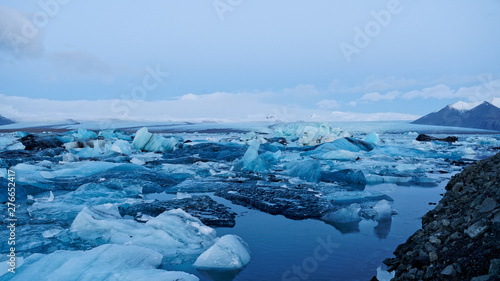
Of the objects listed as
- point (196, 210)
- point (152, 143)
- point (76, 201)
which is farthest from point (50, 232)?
point (152, 143)

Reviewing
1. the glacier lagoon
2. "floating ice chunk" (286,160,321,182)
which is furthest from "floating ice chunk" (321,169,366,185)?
"floating ice chunk" (286,160,321,182)

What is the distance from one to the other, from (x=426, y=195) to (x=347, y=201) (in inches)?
57.9

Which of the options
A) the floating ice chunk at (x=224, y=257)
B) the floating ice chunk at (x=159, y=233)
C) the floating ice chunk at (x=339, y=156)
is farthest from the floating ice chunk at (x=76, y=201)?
the floating ice chunk at (x=339, y=156)

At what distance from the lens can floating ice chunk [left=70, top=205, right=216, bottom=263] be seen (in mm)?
2906

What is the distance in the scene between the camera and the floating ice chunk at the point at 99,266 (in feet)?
7.01

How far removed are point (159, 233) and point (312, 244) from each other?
1432mm

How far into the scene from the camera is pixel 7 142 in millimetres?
16312

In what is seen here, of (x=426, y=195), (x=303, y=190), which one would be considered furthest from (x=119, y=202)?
(x=426, y=195)

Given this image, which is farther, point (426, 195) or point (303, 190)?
point (303, 190)

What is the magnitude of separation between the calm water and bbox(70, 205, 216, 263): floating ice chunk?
0.88ft

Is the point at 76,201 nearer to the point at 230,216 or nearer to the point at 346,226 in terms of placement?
the point at 230,216

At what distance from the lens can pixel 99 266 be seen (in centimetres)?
227

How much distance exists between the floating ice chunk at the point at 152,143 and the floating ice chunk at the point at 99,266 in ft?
39.4

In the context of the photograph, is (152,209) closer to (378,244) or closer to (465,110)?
(378,244)
